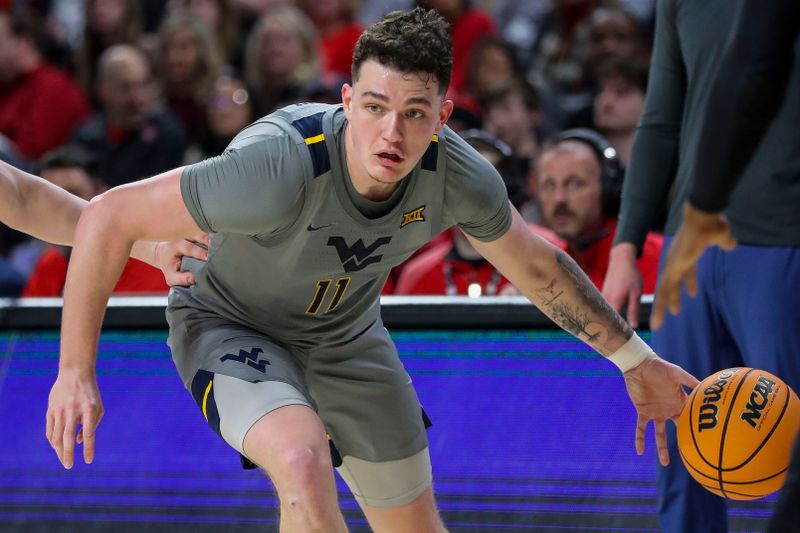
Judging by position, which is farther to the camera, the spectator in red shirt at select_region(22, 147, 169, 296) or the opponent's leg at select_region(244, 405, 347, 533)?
the spectator in red shirt at select_region(22, 147, 169, 296)

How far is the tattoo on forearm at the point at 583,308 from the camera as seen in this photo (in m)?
4.07

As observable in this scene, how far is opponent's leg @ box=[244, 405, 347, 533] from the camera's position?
3.38m

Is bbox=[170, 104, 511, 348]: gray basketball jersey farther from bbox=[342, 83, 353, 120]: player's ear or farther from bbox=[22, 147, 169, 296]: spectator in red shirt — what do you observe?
bbox=[22, 147, 169, 296]: spectator in red shirt

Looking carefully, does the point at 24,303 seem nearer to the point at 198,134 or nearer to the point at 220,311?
the point at 220,311

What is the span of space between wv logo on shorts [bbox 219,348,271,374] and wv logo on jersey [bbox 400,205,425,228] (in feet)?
1.93

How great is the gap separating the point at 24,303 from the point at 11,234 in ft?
8.97

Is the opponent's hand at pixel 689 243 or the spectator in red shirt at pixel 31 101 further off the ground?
the opponent's hand at pixel 689 243

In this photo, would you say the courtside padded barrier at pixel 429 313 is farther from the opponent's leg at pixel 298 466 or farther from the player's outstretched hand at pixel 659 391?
the opponent's leg at pixel 298 466

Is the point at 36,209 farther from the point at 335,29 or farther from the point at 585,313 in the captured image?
the point at 335,29

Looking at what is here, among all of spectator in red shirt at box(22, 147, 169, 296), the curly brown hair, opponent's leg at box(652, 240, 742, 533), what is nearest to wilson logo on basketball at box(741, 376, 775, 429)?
opponent's leg at box(652, 240, 742, 533)

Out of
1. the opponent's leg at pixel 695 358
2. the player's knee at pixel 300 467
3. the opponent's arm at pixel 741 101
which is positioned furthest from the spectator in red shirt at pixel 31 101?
the opponent's arm at pixel 741 101

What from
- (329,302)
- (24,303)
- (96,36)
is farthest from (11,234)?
(329,302)

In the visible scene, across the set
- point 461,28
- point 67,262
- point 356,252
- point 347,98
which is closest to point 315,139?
point 347,98

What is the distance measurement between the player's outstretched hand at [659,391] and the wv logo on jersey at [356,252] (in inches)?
37.3
